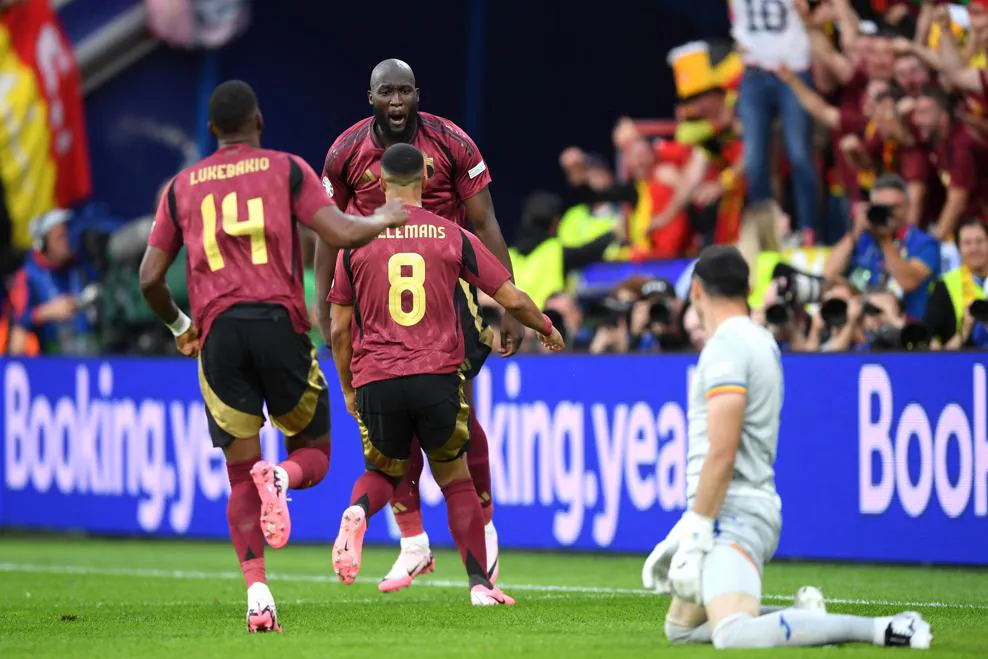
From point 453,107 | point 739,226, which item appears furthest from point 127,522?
point 453,107

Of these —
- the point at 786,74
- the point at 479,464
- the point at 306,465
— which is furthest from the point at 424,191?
the point at 786,74

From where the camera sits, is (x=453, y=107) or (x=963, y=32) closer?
(x=963, y=32)

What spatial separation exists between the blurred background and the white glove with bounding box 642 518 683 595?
4.77 meters

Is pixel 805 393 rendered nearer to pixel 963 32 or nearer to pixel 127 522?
pixel 963 32

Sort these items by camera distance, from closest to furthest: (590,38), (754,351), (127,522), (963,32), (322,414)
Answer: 1. (754,351)
2. (322,414)
3. (963,32)
4. (127,522)
5. (590,38)

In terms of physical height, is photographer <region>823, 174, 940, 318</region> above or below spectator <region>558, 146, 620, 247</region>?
below

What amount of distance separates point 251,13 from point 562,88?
140 inches

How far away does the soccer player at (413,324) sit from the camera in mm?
8672

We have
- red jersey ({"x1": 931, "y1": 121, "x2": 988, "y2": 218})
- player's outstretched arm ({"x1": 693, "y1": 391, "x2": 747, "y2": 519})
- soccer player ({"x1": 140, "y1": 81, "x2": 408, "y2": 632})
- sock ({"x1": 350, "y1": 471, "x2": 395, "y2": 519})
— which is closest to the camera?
player's outstretched arm ({"x1": 693, "y1": 391, "x2": 747, "y2": 519})

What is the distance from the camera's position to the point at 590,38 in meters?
21.0

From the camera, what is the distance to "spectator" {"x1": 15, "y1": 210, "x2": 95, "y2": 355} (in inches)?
707

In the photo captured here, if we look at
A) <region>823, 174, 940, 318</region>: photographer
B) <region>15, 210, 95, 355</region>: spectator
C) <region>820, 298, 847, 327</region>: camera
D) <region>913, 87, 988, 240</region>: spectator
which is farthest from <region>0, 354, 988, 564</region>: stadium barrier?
<region>913, 87, 988, 240</region>: spectator

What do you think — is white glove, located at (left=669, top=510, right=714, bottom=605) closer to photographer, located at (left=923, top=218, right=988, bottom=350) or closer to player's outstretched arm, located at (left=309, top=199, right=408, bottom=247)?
player's outstretched arm, located at (left=309, top=199, right=408, bottom=247)

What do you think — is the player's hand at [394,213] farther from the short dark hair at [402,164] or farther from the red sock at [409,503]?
the red sock at [409,503]
